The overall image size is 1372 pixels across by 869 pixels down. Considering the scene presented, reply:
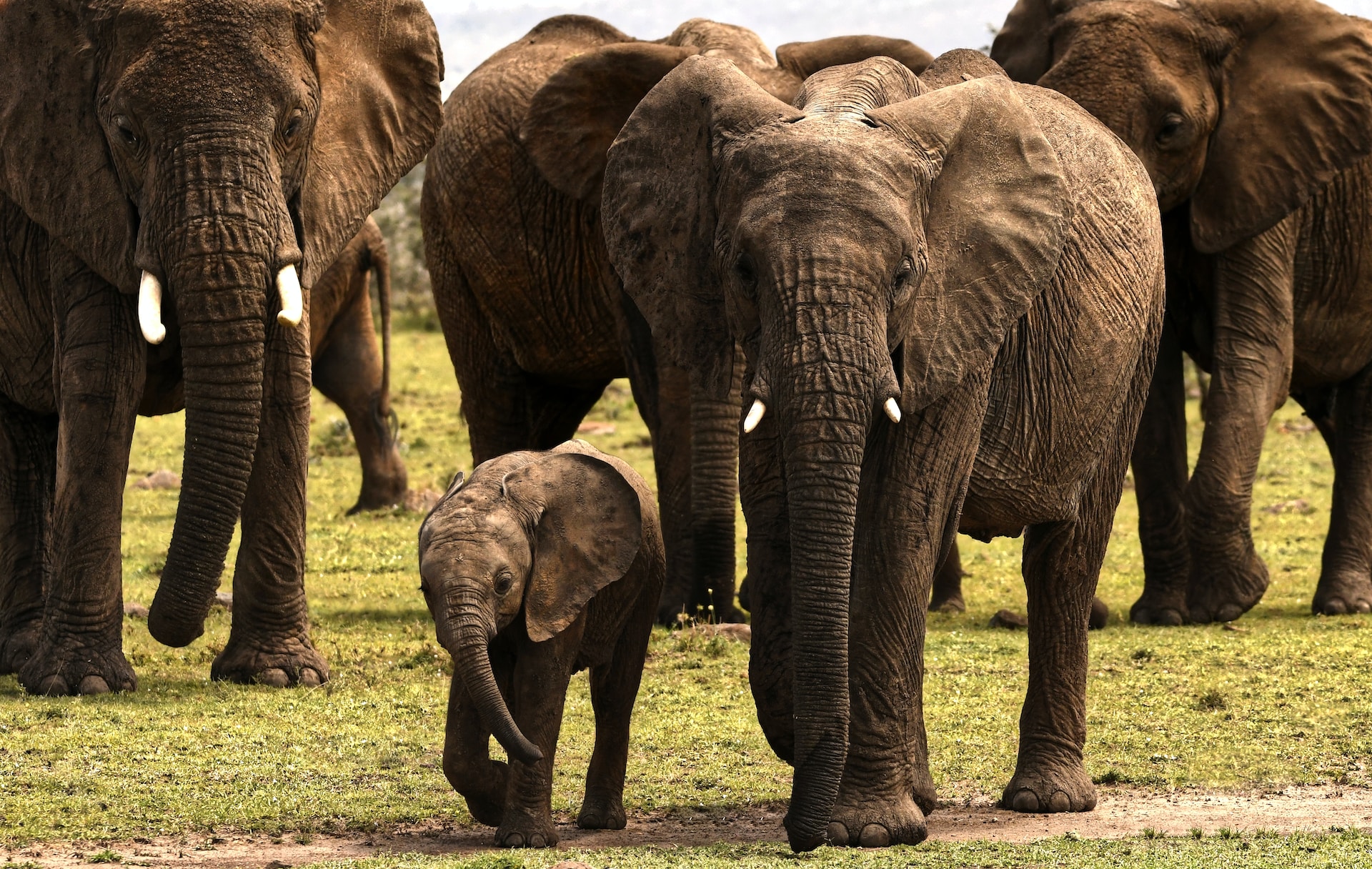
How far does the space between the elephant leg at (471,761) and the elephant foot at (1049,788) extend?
164 cm

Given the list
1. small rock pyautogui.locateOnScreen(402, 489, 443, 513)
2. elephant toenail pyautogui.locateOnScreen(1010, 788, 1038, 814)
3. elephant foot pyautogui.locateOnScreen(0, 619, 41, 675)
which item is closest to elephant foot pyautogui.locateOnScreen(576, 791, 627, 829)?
elephant toenail pyautogui.locateOnScreen(1010, 788, 1038, 814)

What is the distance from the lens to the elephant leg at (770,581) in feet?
21.3

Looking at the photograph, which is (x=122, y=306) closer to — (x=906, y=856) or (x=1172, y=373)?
(x=906, y=856)

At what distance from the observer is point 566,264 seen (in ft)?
38.8

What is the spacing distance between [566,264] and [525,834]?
5699 mm

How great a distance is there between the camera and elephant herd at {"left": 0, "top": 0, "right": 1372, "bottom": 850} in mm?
6188

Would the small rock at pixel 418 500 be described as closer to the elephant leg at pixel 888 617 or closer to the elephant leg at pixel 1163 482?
the elephant leg at pixel 1163 482

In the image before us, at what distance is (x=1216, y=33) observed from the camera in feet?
37.1

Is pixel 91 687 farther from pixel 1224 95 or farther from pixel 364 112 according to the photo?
pixel 1224 95

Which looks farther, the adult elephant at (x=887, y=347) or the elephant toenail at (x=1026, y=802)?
the elephant toenail at (x=1026, y=802)

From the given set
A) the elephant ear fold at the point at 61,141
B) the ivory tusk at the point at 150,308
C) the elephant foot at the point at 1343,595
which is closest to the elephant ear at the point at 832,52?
the elephant foot at the point at 1343,595

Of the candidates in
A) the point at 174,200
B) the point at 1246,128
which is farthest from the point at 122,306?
the point at 1246,128

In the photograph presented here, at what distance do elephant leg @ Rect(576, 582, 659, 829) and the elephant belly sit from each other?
3275mm

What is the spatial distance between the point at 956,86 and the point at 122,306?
359 cm
